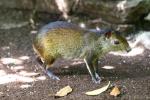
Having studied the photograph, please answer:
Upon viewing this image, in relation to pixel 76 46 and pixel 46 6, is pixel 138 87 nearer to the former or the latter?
pixel 76 46

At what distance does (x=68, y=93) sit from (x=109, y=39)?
3.46 ft

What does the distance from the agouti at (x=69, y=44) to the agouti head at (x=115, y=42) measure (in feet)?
0.05

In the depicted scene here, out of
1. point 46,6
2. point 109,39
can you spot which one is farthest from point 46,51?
point 46,6

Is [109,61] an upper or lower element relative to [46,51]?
lower

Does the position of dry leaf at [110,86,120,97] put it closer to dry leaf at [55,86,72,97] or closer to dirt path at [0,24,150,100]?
dirt path at [0,24,150,100]

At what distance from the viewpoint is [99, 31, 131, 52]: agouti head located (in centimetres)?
643

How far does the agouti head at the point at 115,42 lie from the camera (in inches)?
253

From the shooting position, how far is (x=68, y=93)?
5.94 metres

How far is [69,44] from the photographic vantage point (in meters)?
6.68

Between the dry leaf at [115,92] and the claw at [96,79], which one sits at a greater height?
the dry leaf at [115,92]

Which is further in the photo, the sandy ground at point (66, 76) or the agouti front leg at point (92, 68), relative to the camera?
the agouti front leg at point (92, 68)

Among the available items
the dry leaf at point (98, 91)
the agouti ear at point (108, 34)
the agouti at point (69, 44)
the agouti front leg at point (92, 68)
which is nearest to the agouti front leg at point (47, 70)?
the agouti at point (69, 44)

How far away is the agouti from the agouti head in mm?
14

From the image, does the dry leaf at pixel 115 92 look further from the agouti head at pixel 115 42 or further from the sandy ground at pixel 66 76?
the agouti head at pixel 115 42
